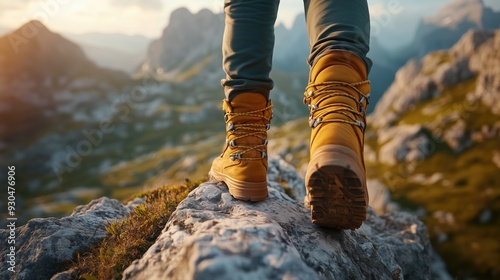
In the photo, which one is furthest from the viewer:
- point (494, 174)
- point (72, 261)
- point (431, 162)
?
point (431, 162)

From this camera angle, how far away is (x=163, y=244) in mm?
3881

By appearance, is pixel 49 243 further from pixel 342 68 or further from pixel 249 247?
pixel 342 68

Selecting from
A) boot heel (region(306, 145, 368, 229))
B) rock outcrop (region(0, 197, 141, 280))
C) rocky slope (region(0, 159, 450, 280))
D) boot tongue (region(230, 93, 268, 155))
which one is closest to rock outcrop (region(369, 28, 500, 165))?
rocky slope (region(0, 159, 450, 280))

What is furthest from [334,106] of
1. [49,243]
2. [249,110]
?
[49,243]

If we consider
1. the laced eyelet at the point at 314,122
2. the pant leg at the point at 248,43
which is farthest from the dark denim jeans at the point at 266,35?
the laced eyelet at the point at 314,122

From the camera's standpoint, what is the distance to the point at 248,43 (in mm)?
4324

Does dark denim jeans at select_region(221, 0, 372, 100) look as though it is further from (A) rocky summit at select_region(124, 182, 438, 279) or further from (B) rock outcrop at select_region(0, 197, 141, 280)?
(B) rock outcrop at select_region(0, 197, 141, 280)

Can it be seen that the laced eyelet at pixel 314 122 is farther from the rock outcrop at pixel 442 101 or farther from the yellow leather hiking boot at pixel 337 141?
the rock outcrop at pixel 442 101

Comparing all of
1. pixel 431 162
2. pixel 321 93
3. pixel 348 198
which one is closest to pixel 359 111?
pixel 321 93

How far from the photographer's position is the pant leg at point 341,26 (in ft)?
12.9

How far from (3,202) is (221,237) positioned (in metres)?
148

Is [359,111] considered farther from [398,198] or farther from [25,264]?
[398,198]

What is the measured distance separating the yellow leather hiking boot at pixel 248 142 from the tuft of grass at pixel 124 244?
4.15 feet

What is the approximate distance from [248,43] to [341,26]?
3.85 feet
